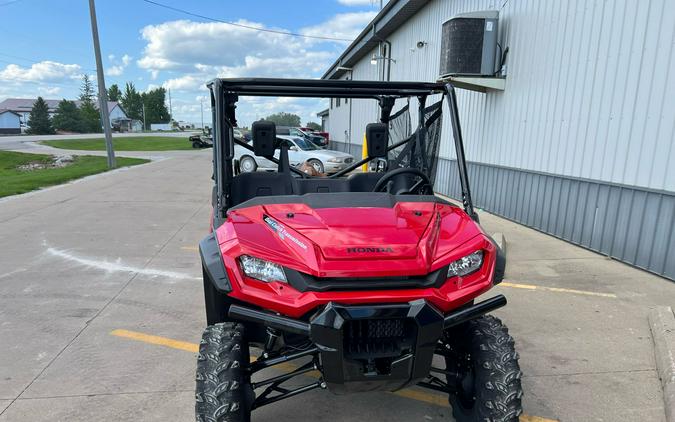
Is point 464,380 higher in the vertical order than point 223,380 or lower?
lower

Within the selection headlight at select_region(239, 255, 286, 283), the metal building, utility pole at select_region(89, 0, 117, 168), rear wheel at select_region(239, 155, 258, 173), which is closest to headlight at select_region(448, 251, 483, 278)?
headlight at select_region(239, 255, 286, 283)

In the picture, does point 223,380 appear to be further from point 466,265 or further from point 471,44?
point 471,44

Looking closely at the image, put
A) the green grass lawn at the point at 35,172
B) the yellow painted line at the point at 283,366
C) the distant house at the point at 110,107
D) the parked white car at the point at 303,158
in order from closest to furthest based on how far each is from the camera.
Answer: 1. the yellow painted line at the point at 283,366
2. the green grass lawn at the point at 35,172
3. the parked white car at the point at 303,158
4. the distant house at the point at 110,107

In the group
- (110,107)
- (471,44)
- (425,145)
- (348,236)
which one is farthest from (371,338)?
(110,107)

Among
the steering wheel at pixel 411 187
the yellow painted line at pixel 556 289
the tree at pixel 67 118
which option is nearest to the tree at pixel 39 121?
the tree at pixel 67 118

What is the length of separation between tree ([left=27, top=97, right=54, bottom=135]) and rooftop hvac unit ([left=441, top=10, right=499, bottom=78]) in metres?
80.3

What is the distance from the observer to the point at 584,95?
23.5ft

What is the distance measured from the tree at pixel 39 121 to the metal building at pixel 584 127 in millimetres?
79237

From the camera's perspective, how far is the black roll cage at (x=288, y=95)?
2.96 m

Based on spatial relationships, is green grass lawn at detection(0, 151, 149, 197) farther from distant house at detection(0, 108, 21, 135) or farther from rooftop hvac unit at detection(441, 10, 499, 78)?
distant house at detection(0, 108, 21, 135)

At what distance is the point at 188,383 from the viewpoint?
3.27 m

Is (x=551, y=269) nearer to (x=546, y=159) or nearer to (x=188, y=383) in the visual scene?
(x=546, y=159)

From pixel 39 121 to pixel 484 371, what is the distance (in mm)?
86113

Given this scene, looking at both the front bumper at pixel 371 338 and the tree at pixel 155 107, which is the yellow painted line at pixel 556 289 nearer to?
the front bumper at pixel 371 338
